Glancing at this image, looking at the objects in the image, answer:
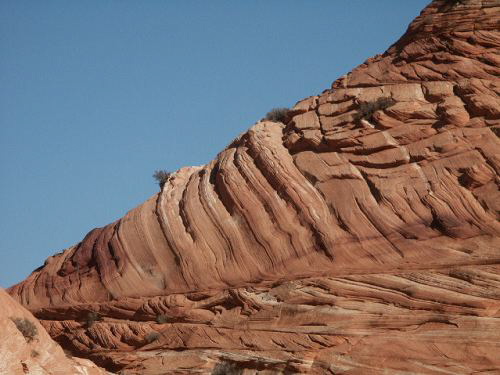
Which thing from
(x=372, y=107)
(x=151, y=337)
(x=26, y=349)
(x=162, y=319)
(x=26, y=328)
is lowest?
(x=151, y=337)

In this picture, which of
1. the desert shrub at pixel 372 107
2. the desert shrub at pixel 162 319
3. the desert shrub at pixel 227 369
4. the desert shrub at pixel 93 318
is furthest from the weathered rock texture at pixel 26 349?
the desert shrub at pixel 372 107

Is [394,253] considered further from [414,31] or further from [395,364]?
[414,31]

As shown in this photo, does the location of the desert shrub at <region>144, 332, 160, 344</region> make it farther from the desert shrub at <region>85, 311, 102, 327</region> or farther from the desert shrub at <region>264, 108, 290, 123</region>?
the desert shrub at <region>264, 108, 290, 123</region>

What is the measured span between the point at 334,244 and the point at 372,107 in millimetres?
4901

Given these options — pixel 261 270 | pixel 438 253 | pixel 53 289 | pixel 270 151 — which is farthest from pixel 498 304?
pixel 53 289

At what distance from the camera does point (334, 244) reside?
78.3 feet

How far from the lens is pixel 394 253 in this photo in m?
22.9

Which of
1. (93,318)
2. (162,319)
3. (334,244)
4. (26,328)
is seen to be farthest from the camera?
(93,318)

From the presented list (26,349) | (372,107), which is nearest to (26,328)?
(26,349)

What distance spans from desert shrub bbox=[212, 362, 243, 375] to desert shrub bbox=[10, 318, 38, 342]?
508cm

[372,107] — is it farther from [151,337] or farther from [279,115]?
[151,337]

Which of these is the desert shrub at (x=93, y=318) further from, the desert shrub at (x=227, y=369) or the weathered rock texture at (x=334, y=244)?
the desert shrub at (x=227, y=369)

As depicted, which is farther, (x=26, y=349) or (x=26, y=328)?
(x=26, y=328)

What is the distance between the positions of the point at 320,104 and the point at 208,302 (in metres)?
7.66
